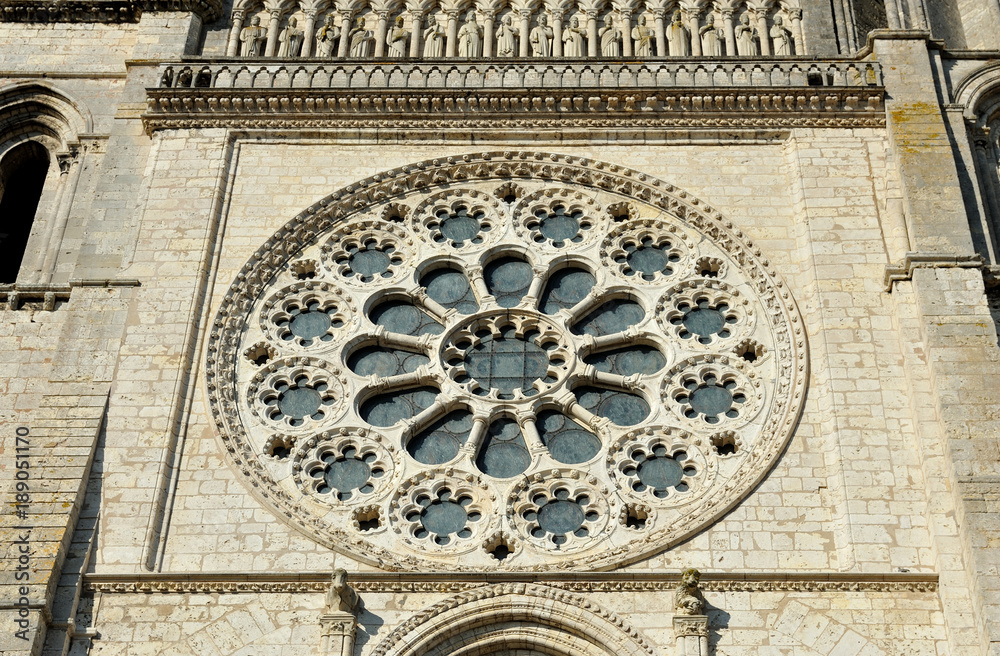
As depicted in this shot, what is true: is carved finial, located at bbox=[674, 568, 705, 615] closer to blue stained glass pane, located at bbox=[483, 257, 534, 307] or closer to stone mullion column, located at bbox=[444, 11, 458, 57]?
blue stained glass pane, located at bbox=[483, 257, 534, 307]

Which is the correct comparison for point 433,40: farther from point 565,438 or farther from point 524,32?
point 565,438

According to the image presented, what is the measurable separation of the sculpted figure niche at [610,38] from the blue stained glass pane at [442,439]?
5.42 metres

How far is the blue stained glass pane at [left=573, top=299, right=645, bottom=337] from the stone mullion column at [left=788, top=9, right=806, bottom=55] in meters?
4.26

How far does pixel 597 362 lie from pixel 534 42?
4.79 meters

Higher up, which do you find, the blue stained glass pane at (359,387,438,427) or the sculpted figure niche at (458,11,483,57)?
the sculpted figure niche at (458,11,483,57)

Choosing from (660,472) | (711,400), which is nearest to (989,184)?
(711,400)

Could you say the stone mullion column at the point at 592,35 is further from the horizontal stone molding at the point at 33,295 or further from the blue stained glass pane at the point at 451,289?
the horizontal stone molding at the point at 33,295

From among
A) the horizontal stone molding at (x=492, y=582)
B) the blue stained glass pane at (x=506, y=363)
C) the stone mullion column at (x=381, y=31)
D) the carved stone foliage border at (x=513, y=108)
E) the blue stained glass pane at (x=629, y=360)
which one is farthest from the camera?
the stone mullion column at (x=381, y=31)

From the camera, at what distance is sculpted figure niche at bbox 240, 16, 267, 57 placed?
2066cm

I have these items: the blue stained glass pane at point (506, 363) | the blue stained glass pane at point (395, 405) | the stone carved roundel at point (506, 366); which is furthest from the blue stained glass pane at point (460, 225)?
the blue stained glass pane at point (395, 405)

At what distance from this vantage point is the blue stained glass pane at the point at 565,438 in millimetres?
16797

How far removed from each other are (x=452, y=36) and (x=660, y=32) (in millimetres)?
2446

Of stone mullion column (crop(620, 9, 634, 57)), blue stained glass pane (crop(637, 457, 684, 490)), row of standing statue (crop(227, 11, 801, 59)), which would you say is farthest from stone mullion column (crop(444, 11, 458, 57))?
blue stained glass pane (crop(637, 457, 684, 490))

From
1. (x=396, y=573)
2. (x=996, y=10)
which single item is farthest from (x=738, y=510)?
(x=996, y=10)
